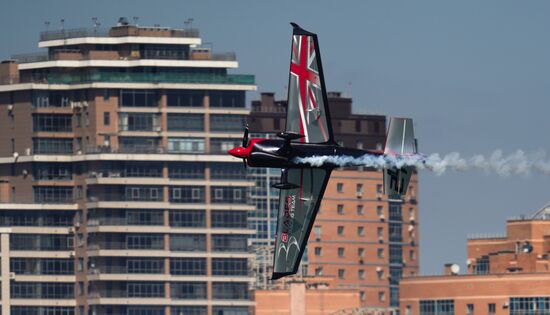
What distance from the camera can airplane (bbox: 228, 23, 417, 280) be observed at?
10631 cm

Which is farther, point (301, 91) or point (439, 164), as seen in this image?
point (301, 91)

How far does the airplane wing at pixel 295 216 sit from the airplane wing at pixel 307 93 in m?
2.25

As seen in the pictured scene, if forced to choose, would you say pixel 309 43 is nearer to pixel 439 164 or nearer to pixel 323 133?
pixel 323 133

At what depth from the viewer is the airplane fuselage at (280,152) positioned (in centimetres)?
10588

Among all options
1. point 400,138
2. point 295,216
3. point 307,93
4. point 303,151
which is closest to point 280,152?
point 303,151

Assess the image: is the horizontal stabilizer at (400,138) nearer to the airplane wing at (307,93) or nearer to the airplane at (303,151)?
the airplane at (303,151)

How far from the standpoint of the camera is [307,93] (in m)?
111

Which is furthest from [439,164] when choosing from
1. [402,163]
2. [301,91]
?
[301,91]

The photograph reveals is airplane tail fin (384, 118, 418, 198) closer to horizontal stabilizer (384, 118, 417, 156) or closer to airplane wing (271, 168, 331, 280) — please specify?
horizontal stabilizer (384, 118, 417, 156)

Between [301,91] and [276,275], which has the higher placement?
[301,91]

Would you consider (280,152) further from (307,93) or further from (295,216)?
(307,93)

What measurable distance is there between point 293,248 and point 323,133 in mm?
6366

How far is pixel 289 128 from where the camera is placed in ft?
356

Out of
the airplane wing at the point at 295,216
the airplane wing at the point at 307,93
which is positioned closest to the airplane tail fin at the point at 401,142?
the airplane wing at the point at 307,93
